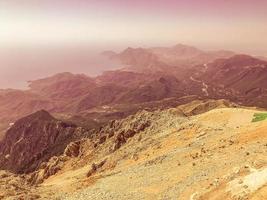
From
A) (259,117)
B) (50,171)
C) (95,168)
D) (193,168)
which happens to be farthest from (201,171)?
(50,171)

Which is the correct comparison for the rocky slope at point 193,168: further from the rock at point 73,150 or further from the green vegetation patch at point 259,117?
the rock at point 73,150

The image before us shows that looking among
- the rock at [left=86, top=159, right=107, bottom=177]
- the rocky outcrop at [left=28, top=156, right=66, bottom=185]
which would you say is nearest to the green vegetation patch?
the rock at [left=86, top=159, right=107, bottom=177]

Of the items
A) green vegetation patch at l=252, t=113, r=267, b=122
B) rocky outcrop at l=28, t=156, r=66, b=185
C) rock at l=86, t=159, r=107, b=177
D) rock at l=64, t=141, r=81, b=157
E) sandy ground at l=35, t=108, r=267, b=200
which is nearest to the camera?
sandy ground at l=35, t=108, r=267, b=200

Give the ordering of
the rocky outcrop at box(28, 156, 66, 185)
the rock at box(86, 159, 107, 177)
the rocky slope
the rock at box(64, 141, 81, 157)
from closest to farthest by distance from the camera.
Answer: the rocky slope < the rock at box(86, 159, 107, 177) < the rocky outcrop at box(28, 156, 66, 185) < the rock at box(64, 141, 81, 157)

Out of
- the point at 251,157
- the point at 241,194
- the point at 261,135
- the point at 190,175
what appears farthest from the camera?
the point at 261,135

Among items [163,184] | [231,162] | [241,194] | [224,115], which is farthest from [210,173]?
[224,115]

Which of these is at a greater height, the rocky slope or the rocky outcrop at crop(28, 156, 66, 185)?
the rocky slope

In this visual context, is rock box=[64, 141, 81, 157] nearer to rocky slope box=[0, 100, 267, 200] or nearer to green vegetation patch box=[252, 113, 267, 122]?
rocky slope box=[0, 100, 267, 200]

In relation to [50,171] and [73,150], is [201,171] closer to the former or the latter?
[50,171]

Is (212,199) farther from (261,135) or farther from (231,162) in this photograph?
(261,135)

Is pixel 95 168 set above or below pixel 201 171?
below

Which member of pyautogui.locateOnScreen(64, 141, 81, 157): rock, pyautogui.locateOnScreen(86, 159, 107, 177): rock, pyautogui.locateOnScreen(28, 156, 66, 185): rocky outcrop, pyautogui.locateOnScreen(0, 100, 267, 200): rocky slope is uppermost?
pyautogui.locateOnScreen(0, 100, 267, 200): rocky slope
